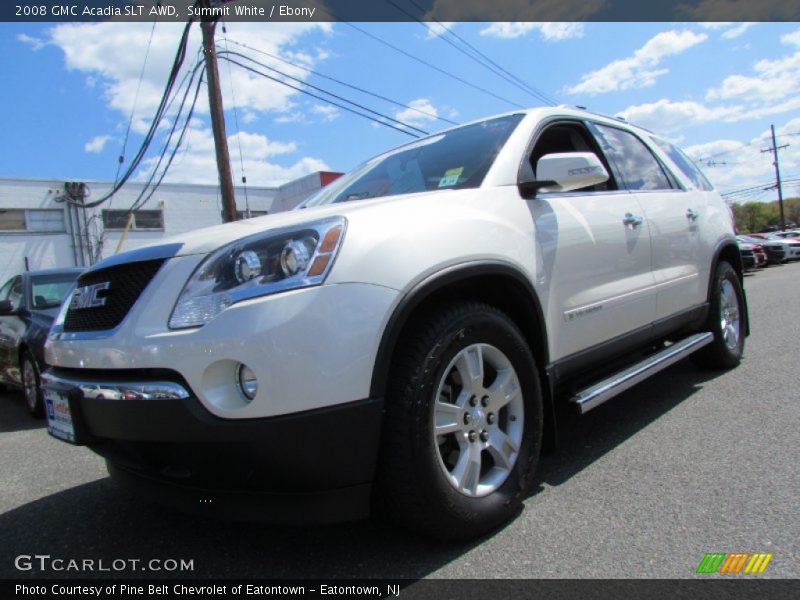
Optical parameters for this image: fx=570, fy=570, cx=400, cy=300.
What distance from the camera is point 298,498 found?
6.12 feet

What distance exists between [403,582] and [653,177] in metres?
3.24

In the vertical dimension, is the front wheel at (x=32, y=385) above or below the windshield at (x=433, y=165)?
below

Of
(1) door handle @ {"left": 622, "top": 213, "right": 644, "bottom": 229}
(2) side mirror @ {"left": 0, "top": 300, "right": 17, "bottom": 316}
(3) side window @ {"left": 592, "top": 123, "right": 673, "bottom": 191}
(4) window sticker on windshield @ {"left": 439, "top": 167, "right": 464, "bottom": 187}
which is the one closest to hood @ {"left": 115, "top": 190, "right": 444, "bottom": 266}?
(4) window sticker on windshield @ {"left": 439, "top": 167, "right": 464, "bottom": 187}

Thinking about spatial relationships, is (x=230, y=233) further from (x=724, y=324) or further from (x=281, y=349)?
(x=724, y=324)

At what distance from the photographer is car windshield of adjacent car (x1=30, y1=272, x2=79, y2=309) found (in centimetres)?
564

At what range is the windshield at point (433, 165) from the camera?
2.79 metres

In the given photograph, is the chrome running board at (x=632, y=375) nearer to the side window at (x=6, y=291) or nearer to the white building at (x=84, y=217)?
the side window at (x=6, y=291)

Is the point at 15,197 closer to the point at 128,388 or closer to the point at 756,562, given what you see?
the point at 128,388

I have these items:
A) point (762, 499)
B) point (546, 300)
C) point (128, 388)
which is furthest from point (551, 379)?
point (128, 388)

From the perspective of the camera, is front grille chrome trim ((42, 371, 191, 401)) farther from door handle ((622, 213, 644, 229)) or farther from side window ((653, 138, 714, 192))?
side window ((653, 138, 714, 192))

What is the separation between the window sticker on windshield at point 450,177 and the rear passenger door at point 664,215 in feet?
4.02

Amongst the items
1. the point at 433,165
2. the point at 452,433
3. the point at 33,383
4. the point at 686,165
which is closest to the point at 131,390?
the point at 452,433

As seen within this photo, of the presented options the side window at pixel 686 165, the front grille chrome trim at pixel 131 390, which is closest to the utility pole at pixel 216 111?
the side window at pixel 686 165

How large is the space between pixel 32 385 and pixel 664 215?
18.0 ft
